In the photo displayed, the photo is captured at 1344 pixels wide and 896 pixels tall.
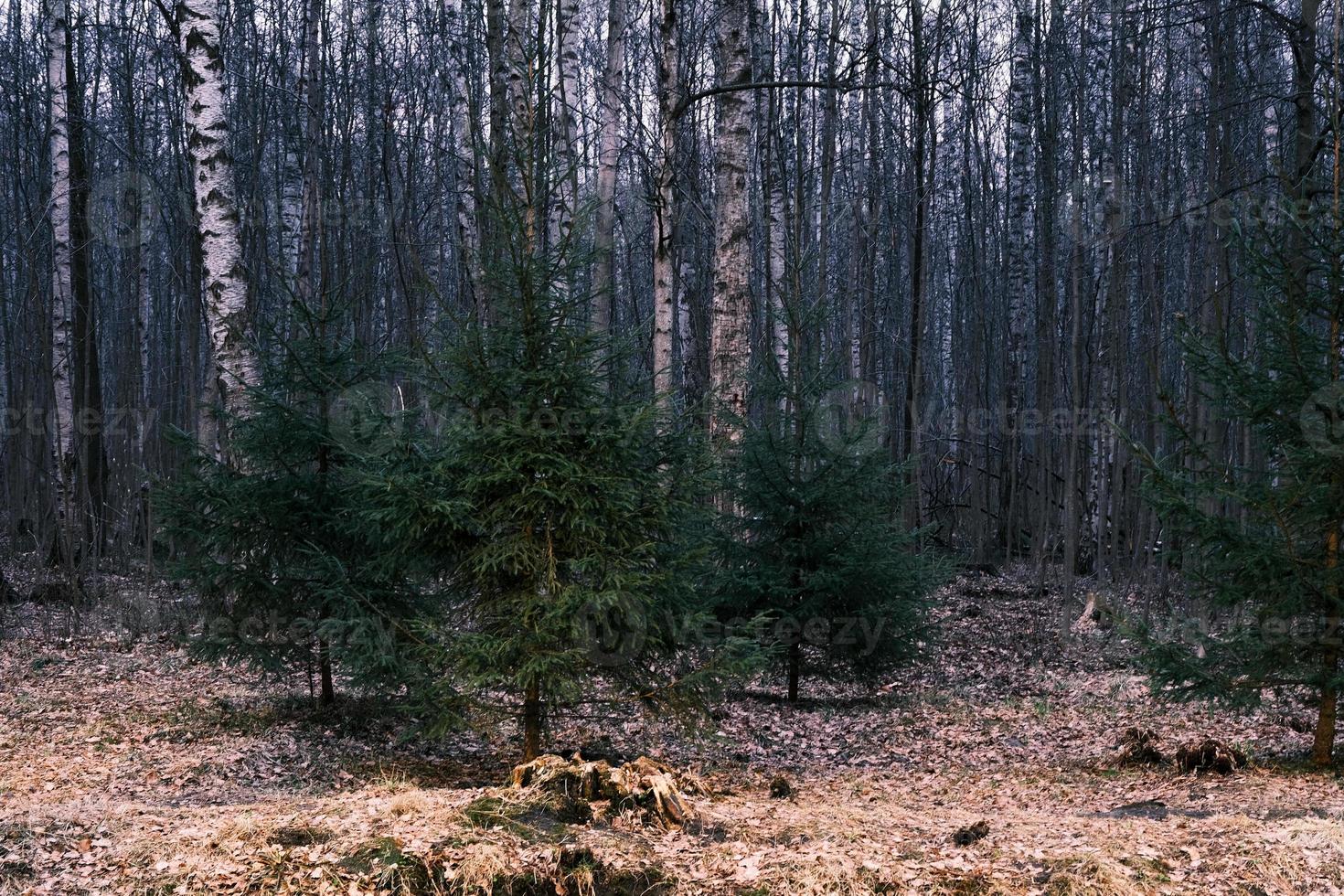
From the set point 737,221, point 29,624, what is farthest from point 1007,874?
point 29,624

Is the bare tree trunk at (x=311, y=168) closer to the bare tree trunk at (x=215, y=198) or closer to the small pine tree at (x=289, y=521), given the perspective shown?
the bare tree trunk at (x=215, y=198)

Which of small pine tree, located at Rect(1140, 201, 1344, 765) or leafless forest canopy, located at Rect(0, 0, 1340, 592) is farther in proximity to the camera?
leafless forest canopy, located at Rect(0, 0, 1340, 592)

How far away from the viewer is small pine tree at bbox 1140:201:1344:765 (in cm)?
667

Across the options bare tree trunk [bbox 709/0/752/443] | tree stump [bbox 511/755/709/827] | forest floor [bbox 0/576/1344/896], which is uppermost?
bare tree trunk [bbox 709/0/752/443]

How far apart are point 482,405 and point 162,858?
287 cm

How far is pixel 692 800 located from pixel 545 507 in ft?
6.07

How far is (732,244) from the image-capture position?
958 cm

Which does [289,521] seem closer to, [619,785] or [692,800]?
[619,785]

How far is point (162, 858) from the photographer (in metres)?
4.70

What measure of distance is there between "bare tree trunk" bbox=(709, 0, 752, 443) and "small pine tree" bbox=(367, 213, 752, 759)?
3.12 metres

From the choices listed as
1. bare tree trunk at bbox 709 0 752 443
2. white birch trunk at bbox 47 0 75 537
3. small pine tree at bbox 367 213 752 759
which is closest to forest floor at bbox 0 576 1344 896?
small pine tree at bbox 367 213 752 759

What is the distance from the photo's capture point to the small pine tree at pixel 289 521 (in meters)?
7.20

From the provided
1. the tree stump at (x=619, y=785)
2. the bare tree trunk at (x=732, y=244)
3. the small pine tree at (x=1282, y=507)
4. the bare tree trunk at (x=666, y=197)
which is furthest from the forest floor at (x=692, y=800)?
the bare tree trunk at (x=666, y=197)

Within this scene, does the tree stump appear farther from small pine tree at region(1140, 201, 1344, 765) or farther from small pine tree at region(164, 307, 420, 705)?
small pine tree at region(1140, 201, 1344, 765)
